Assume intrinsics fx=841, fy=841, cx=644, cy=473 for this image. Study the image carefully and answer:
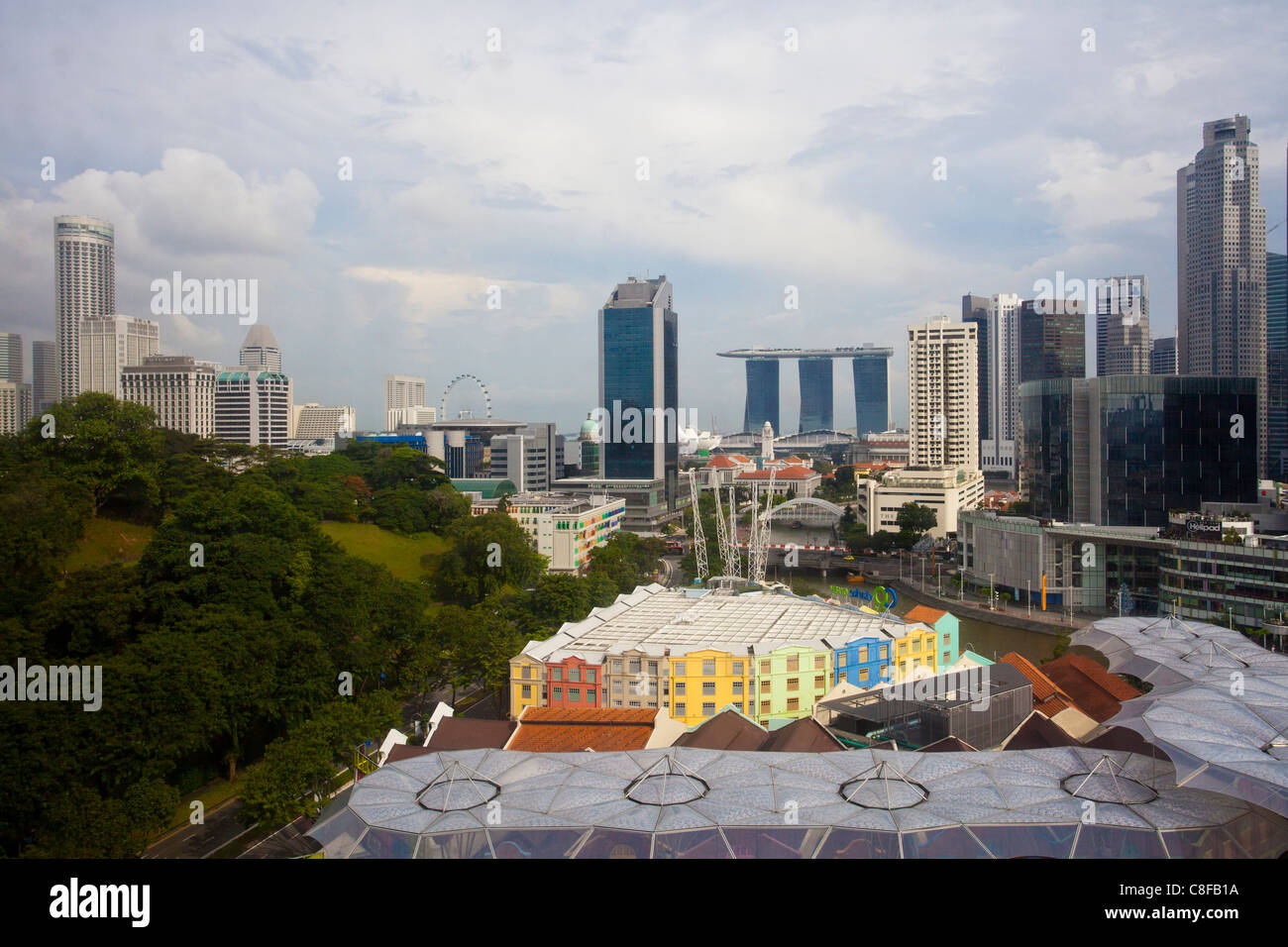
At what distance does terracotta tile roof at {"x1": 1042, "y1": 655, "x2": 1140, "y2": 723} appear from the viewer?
374 inches

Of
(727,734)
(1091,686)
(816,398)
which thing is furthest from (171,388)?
(816,398)

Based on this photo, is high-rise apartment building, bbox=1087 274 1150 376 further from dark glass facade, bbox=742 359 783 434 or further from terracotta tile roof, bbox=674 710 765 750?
terracotta tile roof, bbox=674 710 765 750

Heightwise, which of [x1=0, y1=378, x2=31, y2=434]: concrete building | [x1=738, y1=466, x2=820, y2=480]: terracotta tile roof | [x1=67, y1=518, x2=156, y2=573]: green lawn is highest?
[x1=0, y1=378, x2=31, y2=434]: concrete building

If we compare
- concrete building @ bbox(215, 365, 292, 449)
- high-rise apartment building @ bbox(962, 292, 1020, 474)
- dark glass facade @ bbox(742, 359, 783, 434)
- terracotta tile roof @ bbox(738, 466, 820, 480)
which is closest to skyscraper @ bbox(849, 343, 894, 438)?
dark glass facade @ bbox(742, 359, 783, 434)

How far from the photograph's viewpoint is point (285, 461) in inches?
821

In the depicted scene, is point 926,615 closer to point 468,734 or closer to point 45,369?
point 468,734

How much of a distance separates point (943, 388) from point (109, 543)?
32.8m

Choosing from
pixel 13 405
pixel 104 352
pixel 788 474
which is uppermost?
pixel 104 352

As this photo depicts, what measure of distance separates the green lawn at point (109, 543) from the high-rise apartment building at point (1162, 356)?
51.4 m

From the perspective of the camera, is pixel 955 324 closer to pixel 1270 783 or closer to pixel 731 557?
pixel 731 557

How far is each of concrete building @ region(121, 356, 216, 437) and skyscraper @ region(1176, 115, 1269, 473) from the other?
161 feet

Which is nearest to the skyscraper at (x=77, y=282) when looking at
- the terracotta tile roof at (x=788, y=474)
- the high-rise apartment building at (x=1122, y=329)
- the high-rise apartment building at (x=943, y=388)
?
the terracotta tile roof at (x=788, y=474)

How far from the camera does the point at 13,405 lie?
3244cm
